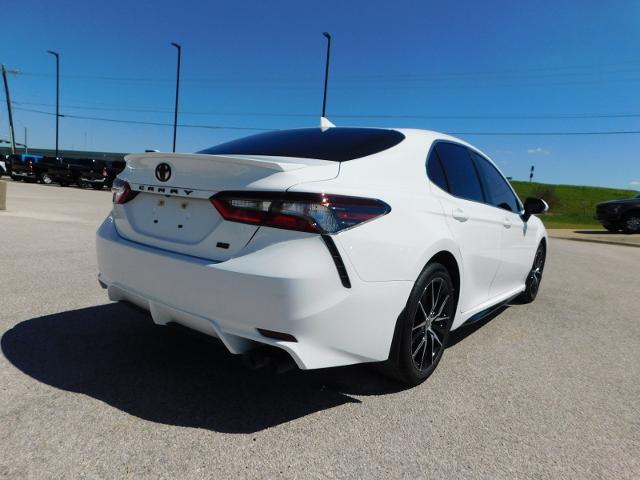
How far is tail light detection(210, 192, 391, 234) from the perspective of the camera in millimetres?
2180

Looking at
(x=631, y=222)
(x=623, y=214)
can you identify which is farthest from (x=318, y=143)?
(x=631, y=222)

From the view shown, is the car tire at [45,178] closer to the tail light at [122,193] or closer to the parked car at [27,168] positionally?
the parked car at [27,168]

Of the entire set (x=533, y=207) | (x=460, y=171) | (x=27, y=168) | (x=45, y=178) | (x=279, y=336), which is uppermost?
(x=460, y=171)

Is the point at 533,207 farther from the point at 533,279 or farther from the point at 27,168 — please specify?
the point at 27,168

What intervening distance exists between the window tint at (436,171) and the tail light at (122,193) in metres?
1.82

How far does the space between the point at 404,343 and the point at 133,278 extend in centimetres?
155

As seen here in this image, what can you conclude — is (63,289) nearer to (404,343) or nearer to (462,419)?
(404,343)

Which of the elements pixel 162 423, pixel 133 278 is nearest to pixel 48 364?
pixel 133 278

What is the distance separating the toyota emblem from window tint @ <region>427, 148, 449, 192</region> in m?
1.58

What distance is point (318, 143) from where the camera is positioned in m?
3.05

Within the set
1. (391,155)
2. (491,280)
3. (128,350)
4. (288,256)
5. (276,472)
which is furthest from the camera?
(491,280)

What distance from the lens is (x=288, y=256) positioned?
7.07ft

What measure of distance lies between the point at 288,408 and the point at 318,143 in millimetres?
1600

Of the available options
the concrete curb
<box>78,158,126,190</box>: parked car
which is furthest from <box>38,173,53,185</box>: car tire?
the concrete curb
